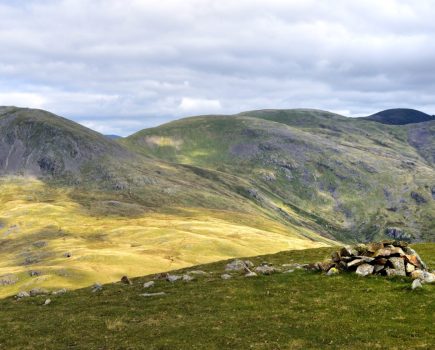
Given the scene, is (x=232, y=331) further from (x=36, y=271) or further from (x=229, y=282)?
(x=36, y=271)

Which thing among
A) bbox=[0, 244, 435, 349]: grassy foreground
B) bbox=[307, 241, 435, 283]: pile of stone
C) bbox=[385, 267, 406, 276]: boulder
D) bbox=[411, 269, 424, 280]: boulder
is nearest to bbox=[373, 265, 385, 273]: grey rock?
bbox=[307, 241, 435, 283]: pile of stone

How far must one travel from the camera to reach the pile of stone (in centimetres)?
4694

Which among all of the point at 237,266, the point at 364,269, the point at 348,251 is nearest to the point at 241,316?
the point at 364,269

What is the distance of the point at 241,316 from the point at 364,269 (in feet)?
51.7

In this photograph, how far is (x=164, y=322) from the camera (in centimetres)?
4034

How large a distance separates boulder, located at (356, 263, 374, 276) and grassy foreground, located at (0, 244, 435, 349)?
38.5 inches

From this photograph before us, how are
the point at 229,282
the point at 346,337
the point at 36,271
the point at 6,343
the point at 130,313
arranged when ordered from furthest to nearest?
1. the point at 36,271
2. the point at 229,282
3. the point at 130,313
4. the point at 6,343
5. the point at 346,337

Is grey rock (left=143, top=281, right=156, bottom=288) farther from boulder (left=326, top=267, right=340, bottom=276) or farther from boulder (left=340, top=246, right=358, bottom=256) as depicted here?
boulder (left=340, top=246, right=358, bottom=256)

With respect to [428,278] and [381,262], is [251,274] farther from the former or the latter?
[428,278]

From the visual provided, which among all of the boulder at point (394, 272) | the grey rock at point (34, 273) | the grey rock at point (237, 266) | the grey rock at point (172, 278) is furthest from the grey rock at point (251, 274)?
the grey rock at point (34, 273)

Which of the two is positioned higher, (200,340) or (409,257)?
(409,257)

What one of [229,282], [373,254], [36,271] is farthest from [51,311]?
[36,271]

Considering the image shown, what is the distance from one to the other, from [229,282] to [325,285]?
36.1 feet

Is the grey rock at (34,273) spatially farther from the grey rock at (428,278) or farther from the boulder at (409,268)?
the grey rock at (428,278)
